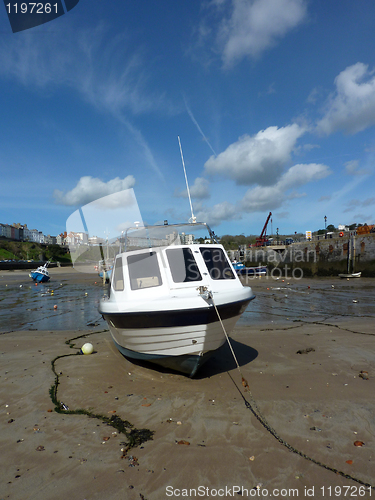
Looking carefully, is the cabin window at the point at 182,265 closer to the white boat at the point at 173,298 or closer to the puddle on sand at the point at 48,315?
the white boat at the point at 173,298

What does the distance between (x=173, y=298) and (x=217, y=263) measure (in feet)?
5.94

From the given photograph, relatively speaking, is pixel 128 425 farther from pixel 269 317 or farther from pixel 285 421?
pixel 269 317

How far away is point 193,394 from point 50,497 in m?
2.68

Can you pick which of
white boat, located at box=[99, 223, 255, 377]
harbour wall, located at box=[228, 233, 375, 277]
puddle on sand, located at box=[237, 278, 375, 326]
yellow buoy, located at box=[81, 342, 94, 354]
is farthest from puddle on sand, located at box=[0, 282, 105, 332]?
harbour wall, located at box=[228, 233, 375, 277]

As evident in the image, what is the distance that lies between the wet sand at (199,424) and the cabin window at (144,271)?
A: 193 centimetres

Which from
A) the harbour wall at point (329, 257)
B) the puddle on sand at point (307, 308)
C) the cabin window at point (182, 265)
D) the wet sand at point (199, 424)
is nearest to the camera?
the wet sand at point (199, 424)

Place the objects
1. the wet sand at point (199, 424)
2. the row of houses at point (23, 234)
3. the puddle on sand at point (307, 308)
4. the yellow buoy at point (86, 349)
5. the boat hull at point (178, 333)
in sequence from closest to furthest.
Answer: the wet sand at point (199, 424) → the boat hull at point (178, 333) → the yellow buoy at point (86, 349) → the puddle on sand at point (307, 308) → the row of houses at point (23, 234)

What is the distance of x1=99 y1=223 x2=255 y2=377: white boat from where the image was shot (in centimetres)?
508

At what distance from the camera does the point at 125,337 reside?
5.91 meters

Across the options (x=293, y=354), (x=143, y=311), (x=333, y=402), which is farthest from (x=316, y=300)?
(x=143, y=311)

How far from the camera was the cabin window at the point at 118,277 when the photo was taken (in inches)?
255

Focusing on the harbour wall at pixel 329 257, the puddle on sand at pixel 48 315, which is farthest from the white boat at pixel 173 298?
the harbour wall at pixel 329 257

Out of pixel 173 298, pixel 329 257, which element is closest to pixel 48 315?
pixel 173 298

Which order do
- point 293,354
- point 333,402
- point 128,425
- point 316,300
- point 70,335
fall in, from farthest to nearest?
point 316,300, point 70,335, point 293,354, point 333,402, point 128,425
